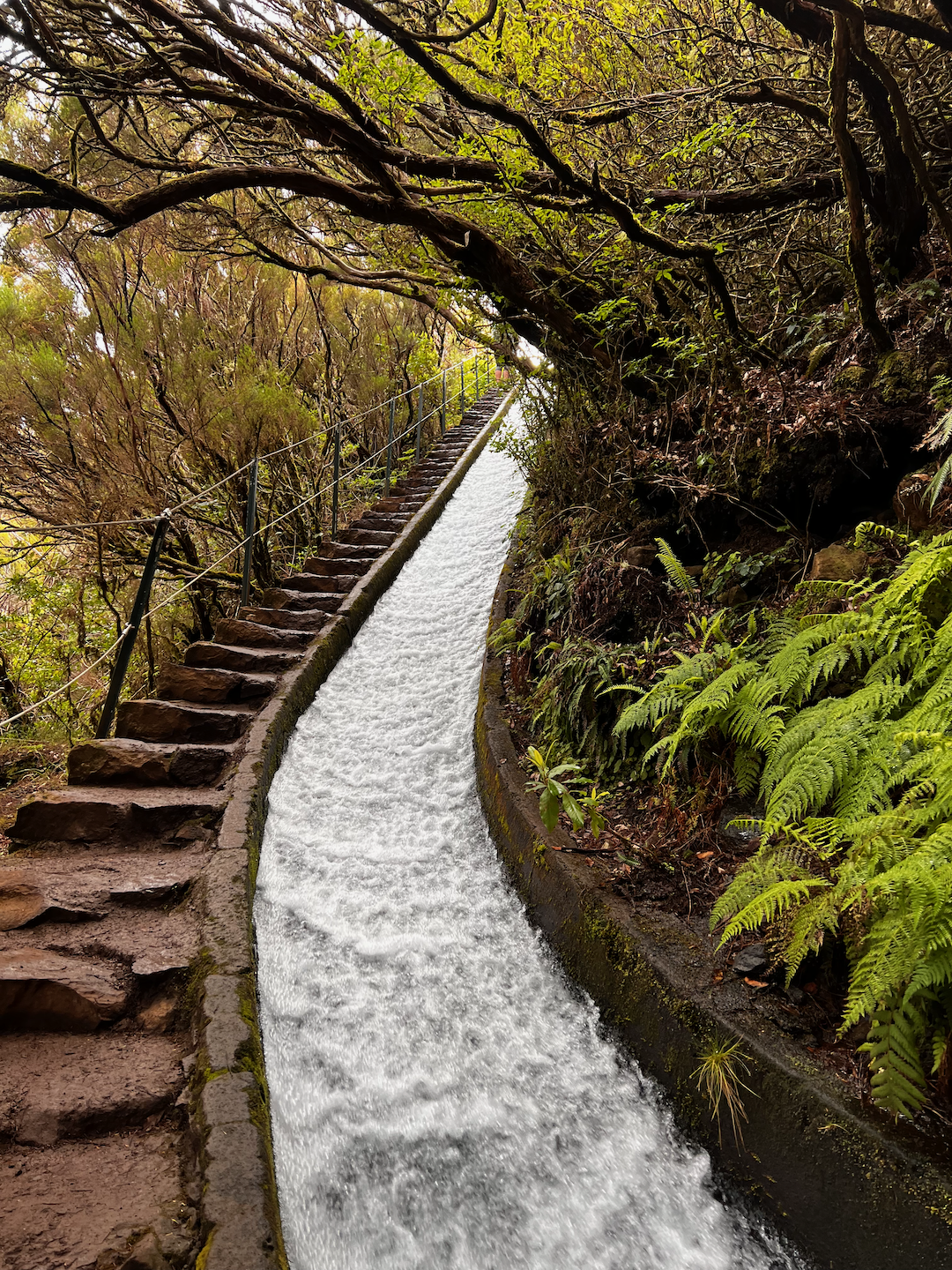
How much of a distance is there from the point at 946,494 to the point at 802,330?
6.90 ft

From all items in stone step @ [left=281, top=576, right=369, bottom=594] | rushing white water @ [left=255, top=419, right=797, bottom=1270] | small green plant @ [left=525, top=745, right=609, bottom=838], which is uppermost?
stone step @ [left=281, top=576, right=369, bottom=594]

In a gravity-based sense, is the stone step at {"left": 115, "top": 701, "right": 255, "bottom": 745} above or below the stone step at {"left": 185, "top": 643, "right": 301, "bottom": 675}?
below

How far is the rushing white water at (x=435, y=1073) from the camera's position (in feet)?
7.13

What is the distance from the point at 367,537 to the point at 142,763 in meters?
5.17

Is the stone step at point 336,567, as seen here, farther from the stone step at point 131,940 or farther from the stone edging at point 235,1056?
the stone step at point 131,940

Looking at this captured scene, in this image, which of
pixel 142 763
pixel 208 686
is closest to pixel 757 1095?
pixel 142 763

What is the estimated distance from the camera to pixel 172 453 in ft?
23.9

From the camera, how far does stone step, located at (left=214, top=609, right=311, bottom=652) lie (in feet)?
19.9

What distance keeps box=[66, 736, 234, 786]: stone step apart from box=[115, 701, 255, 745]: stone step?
0.22 m

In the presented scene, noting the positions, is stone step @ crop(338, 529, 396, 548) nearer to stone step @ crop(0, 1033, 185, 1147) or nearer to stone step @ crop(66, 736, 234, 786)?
stone step @ crop(66, 736, 234, 786)

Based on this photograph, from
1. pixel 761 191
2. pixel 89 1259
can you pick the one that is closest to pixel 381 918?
pixel 89 1259

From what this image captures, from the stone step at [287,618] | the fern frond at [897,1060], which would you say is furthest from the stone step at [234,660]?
the fern frond at [897,1060]

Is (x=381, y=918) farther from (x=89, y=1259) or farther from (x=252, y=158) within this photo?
(x=252, y=158)

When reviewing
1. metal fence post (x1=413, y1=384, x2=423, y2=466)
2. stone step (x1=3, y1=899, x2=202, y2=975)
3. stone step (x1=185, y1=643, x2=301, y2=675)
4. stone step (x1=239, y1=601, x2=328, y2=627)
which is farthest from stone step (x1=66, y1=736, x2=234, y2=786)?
metal fence post (x1=413, y1=384, x2=423, y2=466)
